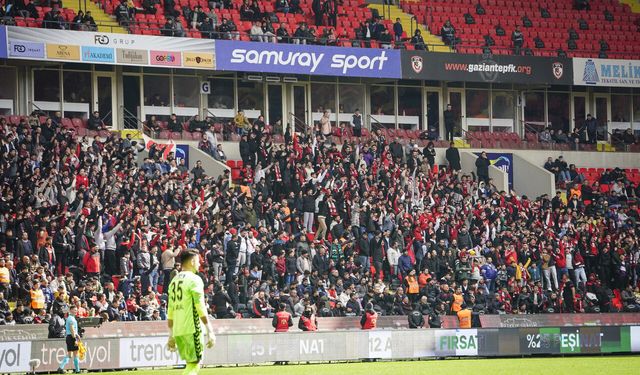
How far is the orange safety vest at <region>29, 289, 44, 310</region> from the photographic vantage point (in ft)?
92.4

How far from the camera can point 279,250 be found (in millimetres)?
34688

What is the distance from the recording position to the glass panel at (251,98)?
4709cm

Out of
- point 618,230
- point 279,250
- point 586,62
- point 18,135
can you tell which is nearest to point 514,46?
point 586,62

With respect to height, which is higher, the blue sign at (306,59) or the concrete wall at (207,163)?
the blue sign at (306,59)

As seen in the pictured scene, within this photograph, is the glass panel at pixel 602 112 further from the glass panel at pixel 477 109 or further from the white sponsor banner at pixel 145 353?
the white sponsor banner at pixel 145 353

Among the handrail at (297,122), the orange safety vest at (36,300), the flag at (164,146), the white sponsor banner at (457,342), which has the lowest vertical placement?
the white sponsor banner at (457,342)

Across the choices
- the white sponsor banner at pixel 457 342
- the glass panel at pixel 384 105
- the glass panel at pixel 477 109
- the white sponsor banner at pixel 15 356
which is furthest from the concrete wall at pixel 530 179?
the white sponsor banner at pixel 15 356

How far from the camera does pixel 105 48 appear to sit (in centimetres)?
4128

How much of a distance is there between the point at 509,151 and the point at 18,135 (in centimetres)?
2128

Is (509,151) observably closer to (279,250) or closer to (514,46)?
(514,46)

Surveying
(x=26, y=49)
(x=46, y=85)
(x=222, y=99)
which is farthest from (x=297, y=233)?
(x=46, y=85)

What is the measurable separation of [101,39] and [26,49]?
104 inches

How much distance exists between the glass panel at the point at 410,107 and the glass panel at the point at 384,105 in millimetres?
346

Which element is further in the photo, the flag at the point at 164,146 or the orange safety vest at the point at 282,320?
the flag at the point at 164,146
